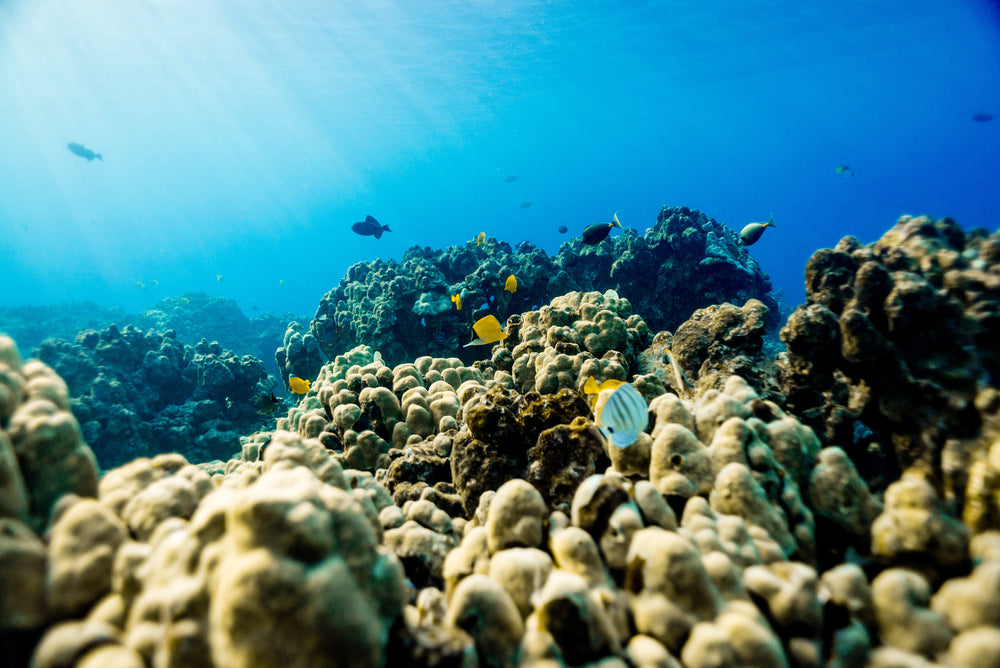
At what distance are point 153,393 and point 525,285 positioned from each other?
11.1 meters

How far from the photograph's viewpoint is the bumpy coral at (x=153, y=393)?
10102 millimetres

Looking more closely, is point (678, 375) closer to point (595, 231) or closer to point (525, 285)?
point (595, 231)

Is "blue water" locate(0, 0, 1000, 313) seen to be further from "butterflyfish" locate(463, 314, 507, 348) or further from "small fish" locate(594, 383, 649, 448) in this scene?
"small fish" locate(594, 383, 649, 448)

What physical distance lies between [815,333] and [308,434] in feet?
15.8

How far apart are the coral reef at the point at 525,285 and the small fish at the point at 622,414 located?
8064mm

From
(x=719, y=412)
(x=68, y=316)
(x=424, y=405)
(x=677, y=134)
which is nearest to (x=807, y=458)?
(x=719, y=412)

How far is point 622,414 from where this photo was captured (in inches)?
82.0

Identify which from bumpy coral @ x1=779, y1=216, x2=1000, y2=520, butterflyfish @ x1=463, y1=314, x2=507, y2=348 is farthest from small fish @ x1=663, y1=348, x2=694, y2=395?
butterflyfish @ x1=463, y1=314, x2=507, y2=348

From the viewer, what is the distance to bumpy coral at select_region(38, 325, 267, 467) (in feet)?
33.1

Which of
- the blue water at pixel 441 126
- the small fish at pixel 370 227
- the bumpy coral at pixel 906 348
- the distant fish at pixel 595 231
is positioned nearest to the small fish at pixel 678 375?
the bumpy coral at pixel 906 348

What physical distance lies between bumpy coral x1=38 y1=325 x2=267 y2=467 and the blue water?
38.9ft

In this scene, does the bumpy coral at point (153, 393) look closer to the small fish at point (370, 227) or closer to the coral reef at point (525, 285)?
the coral reef at point (525, 285)

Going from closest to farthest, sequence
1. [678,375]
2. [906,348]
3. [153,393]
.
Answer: [906,348], [678,375], [153,393]

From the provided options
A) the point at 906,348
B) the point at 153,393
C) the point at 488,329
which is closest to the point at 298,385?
the point at 488,329
